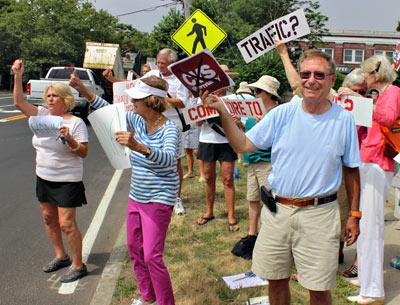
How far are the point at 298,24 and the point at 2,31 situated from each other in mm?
46006

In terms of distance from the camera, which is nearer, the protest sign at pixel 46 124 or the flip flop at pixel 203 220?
the protest sign at pixel 46 124

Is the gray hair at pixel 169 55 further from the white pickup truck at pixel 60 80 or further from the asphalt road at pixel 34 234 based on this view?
the white pickup truck at pixel 60 80

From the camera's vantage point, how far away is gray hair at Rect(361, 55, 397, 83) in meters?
3.78

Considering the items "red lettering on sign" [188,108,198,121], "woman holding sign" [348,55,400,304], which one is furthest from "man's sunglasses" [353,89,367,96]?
"red lettering on sign" [188,108,198,121]

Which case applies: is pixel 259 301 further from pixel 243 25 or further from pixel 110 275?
pixel 243 25

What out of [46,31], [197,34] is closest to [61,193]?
[197,34]

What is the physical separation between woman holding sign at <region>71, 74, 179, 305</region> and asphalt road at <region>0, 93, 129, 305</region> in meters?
0.98

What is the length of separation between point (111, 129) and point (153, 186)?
0.51 m

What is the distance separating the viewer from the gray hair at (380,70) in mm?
3777

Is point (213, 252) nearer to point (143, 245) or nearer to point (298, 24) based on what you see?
point (143, 245)

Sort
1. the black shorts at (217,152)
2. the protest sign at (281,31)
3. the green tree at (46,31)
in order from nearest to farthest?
the protest sign at (281,31)
the black shorts at (217,152)
the green tree at (46,31)

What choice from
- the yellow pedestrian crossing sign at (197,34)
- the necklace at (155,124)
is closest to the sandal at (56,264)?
the necklace at (155,124)

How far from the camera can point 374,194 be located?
12.7ft

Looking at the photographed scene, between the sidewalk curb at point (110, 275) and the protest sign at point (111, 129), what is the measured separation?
128cm
